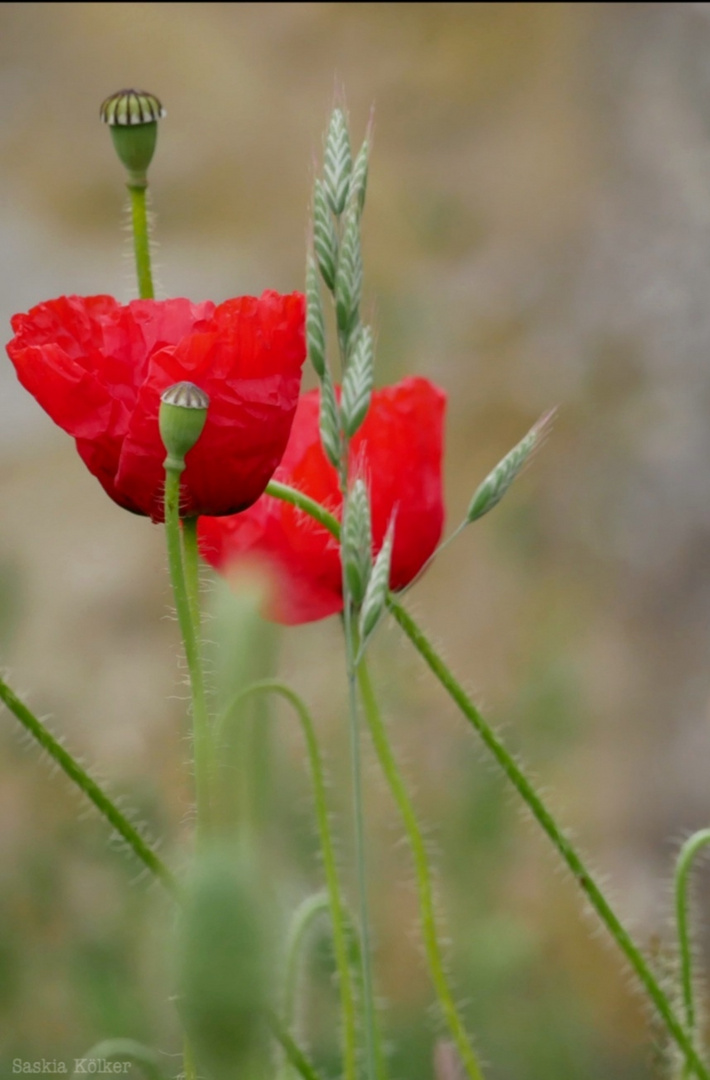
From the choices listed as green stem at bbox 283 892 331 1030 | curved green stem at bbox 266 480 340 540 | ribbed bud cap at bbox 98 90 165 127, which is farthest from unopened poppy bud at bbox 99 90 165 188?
green stem at bbox 283 892 331 1030

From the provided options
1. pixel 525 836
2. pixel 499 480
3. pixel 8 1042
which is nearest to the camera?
pixel 499 480

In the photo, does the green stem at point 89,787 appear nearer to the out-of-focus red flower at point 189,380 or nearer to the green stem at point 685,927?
the out-of-focus red flower at point 189,380

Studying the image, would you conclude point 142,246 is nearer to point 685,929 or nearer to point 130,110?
point 130,110

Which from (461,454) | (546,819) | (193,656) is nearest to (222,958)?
(193,656)

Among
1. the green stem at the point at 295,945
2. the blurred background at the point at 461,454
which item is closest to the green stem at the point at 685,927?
the green stem at the point at 295,945

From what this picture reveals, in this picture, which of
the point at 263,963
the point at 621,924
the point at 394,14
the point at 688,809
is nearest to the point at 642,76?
the point at 394,14

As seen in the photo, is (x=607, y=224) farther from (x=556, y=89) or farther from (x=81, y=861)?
(x=81, y=861)

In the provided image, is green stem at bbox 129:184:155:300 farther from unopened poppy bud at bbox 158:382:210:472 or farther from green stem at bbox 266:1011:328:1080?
green stem at bbox 266:1011:328:1080
